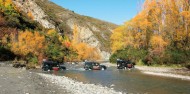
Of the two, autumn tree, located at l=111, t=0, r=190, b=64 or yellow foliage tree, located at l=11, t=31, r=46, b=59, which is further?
yellow foliage tree, located at l=11, t=31, r=46, b=59

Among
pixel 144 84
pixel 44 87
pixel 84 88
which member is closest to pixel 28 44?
pixel 144 84

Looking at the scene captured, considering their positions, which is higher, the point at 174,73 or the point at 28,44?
the point at 28,44

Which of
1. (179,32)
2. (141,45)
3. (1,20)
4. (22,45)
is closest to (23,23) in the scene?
(1,20)

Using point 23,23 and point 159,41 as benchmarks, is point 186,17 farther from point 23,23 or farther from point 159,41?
point 23,23

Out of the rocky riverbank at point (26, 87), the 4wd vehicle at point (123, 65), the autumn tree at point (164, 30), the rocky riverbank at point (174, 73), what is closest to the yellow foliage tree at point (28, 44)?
the 4wd vehicle at point (123, 65)

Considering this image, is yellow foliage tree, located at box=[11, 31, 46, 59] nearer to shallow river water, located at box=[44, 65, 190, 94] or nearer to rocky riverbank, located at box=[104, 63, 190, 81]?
rocky riverbank, located at box=[104, 63, 190, 81]

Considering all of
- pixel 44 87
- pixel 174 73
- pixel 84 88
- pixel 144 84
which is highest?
pixel 174 73

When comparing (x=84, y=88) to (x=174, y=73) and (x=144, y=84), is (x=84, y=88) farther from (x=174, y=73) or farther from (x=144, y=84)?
(x=174, y=73)

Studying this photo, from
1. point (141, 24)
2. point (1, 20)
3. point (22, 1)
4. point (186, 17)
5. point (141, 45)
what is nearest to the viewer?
point (186, 17)

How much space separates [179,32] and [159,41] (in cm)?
979

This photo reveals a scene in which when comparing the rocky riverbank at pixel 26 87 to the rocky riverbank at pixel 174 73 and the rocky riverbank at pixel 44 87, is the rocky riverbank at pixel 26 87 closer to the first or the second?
the rocky riverbank at pixel 44 87

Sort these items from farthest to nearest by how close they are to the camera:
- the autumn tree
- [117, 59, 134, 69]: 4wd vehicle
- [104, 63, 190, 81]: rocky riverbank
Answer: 1. [117, 59, 134, 69]: 4wd vehicle
2. the autumn tree
3. [104, 63, 190, 81]: rocky riverbank

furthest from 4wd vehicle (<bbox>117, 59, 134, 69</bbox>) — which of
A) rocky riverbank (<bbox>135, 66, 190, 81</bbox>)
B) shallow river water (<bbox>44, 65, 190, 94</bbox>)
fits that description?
shallow river water (<bbox>44, 65, 190, 94</bbox>)

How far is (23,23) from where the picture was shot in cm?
12400
